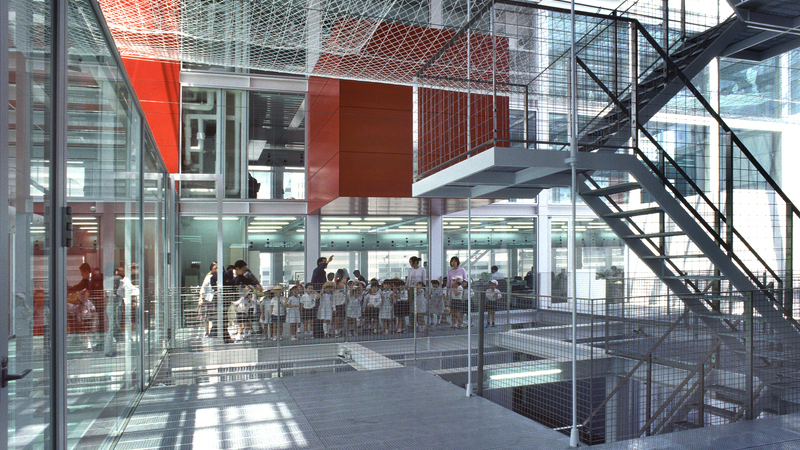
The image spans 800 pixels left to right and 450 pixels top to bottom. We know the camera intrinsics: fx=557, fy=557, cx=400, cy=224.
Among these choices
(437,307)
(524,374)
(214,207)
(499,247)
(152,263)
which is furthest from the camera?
(499,247)

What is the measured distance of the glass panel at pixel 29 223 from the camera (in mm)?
2014

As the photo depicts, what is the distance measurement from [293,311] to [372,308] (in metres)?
1.35

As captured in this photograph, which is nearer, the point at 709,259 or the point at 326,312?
the point at 709,259

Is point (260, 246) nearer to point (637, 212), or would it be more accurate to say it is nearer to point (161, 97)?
point (161, 97)

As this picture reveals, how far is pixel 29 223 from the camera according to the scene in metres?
2.23

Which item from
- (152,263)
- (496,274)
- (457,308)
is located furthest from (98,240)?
(496,274)

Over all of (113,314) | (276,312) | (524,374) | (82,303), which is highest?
(82,303)

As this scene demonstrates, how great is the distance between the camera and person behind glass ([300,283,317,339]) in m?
7.79

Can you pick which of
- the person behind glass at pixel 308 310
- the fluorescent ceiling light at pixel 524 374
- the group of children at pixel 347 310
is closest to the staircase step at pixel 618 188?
the group of children at pixel 347 310

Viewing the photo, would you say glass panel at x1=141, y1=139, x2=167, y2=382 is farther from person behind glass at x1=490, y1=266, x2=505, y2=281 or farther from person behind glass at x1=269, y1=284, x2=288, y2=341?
person behind glass at x1=490, y1=266, x2=505, y2=281

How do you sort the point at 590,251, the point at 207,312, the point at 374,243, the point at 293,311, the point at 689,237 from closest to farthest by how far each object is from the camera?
the point at 689,237, the point at 207,312, the point at 293,311, the point at 374,243, the point at 590,251

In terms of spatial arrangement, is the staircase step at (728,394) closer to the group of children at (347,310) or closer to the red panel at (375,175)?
the group of children at (347,310)

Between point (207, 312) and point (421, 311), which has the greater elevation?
point (207, 312)

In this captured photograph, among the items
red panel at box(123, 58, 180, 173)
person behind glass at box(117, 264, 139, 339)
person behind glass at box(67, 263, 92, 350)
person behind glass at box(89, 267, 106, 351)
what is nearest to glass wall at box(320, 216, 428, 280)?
red panel at box(123, 58, 180, 173)
